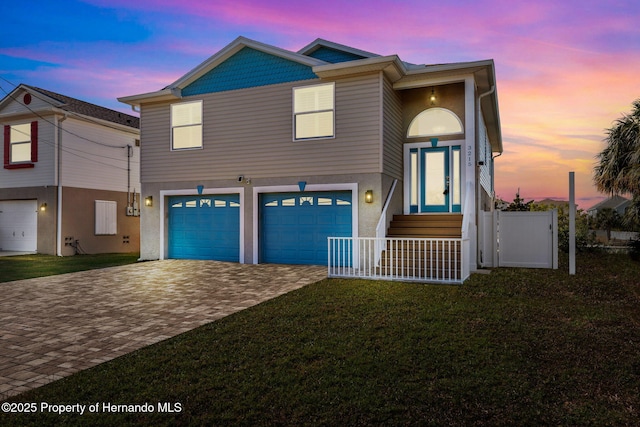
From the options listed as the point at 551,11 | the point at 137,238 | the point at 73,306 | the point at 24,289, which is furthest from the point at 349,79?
the point at 137,238

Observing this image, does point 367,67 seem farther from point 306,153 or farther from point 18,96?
point 18,96

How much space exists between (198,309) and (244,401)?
3516 millimetres

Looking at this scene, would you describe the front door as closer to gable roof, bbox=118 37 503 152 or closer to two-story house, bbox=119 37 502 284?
two-story house, bbox=119 37 502 284

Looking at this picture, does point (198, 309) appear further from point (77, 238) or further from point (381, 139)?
point (77, 238)

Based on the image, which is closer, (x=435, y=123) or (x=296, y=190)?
(x=296, y=190)

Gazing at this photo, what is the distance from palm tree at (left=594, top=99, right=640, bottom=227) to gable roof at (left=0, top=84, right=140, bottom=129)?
19.9 m

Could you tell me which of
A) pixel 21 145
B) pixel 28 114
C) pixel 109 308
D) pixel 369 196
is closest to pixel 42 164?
pixel 21 145

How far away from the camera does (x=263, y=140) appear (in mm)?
11883

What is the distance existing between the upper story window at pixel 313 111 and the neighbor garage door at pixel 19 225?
12271 millimetres

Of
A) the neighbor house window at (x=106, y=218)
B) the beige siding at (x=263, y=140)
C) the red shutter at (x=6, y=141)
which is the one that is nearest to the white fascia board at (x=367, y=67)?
the beige siding at (x=263, y=140)

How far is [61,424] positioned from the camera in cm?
289

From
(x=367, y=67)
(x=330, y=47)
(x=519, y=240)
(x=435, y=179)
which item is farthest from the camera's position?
(x=330, y=47)

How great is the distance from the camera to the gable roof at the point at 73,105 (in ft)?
53.8

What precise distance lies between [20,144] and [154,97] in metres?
8.15
